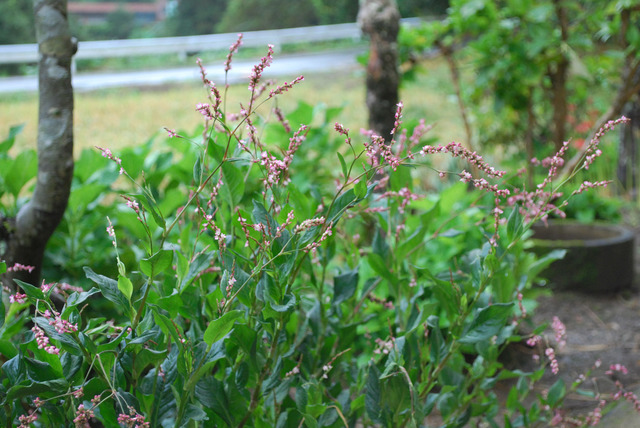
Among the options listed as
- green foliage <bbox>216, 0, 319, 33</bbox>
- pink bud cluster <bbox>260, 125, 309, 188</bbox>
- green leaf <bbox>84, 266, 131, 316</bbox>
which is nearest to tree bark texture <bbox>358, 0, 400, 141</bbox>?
pink bud cluster <bbox>260, 125, 309, 188</bbox>

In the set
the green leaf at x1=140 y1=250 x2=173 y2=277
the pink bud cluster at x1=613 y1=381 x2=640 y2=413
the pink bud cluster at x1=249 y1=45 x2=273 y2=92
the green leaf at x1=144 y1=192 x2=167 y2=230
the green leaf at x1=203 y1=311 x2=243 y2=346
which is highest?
the pink bud cluster at x1=249 y1=45 x2=273 y2=92

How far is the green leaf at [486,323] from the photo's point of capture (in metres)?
1.05

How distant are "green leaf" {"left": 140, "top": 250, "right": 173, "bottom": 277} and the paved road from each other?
31.0 ft

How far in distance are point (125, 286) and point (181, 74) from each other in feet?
38.4

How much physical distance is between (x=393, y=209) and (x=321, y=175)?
3.50 feet

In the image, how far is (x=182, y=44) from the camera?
13547mm

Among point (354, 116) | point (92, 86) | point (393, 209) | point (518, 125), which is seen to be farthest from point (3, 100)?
point (393, 209)

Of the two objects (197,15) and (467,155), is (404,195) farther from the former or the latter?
(197,15)

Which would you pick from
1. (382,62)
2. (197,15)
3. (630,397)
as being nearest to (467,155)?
(630,397)

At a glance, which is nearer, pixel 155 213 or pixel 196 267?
pixel 155 213

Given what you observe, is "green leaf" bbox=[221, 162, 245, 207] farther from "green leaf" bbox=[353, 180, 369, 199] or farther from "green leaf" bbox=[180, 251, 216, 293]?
"green leaf" bbox=[353, 180, 369, 199]

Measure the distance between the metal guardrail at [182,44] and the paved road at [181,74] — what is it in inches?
15.3

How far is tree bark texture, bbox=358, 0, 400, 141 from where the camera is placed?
2787 mm

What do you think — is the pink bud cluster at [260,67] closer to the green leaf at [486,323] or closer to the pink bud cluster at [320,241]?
the pink bud cluster at [320,241]
